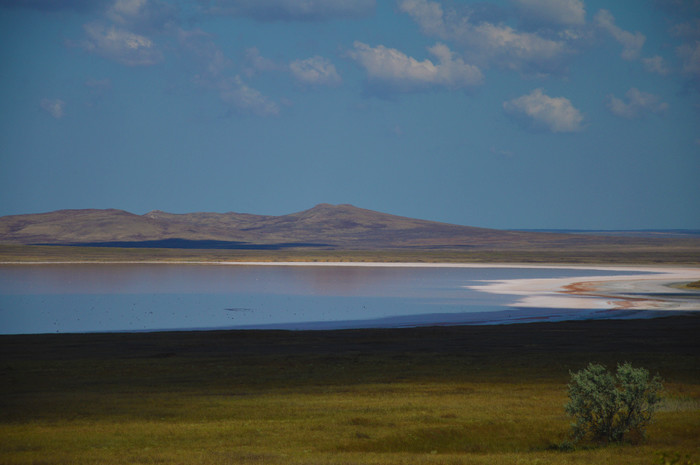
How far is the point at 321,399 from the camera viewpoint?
21266 millimetres

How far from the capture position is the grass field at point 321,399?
588 inches

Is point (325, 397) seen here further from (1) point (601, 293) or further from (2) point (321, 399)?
(1) point (601, 293)

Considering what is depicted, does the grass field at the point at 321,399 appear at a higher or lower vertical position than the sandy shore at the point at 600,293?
lower

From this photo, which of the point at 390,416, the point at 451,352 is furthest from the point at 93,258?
the point at 390,416

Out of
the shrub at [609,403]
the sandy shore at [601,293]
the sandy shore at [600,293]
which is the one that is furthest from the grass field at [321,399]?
the sandy shore at [600,293]

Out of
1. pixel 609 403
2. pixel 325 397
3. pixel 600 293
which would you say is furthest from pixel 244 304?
pixel 609 403

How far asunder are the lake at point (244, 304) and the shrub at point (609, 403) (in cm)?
3323

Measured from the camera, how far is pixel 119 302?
6538 centimetres

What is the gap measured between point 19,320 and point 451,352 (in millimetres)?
32829

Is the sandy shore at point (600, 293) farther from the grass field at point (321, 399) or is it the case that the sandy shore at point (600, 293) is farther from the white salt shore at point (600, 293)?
the grass field at point (321, 399)

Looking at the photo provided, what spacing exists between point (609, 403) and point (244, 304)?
2028 inches

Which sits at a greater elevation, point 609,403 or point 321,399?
point 609,403

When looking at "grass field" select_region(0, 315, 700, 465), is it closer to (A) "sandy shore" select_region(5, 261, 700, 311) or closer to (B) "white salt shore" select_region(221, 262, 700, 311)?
(B) "white salt shore" select_region(221, 262, 700, 311)

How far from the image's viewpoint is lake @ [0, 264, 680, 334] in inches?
1994
